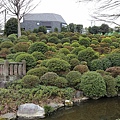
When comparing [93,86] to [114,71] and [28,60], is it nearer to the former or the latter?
[114,71]

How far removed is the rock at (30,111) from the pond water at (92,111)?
27 cm

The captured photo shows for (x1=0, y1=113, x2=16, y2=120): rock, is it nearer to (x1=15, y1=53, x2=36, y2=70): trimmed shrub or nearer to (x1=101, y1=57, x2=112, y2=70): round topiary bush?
(x1=15, y1=53, x2=36, y2=70): trimmed shrub

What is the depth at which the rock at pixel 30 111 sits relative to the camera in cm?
562

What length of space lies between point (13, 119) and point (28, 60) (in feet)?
12.5

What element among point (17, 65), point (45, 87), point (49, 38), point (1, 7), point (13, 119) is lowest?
point (13, 119)

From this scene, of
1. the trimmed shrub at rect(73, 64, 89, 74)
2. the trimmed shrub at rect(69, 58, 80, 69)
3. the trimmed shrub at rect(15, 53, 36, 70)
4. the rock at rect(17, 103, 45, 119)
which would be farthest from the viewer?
the trimmed shrub at rect(69, 58, 80, 69)

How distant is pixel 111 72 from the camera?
906 centimetres

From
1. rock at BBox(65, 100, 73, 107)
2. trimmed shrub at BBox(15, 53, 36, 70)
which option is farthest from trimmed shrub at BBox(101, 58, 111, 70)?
rock at BBox(65, 100, 73, 107)

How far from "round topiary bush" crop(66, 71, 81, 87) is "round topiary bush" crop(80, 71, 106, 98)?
0.94 ft

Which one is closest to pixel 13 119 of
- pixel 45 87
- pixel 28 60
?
pixel 45 87

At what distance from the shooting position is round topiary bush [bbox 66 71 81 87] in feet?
25.3

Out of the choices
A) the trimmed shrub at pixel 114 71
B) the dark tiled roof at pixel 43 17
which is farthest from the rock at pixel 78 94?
the dark tiled roof at pixel 43 17

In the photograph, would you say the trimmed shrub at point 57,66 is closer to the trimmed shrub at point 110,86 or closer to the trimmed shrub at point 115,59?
the trimmed shrub at point 110,86

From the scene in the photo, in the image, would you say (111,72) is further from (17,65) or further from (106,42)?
(106,42)
